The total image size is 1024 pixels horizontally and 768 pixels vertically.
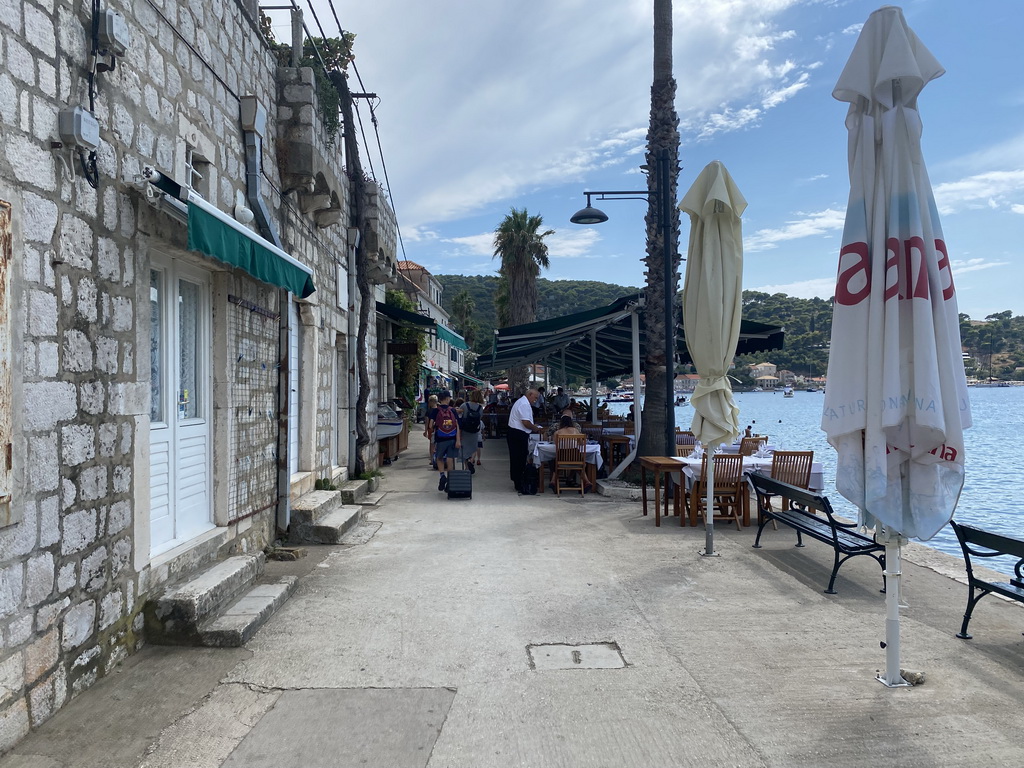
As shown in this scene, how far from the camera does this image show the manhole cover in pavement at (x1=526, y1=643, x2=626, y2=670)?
12.2 feet

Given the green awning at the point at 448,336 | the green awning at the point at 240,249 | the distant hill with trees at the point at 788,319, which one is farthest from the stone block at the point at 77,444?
the distant hill with trees at the point at 788,319

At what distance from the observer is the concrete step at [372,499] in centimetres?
868

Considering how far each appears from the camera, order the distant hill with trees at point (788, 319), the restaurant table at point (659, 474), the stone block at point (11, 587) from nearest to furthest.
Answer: the stone block at point (11, 587) → the restaurant table at point (659, 474) → the distant hill with trees at point (788, 319)

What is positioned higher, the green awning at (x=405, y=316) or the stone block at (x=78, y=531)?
the green awning at (x=405, y=316)

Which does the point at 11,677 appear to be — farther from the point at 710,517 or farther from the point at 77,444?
the point at 710,517

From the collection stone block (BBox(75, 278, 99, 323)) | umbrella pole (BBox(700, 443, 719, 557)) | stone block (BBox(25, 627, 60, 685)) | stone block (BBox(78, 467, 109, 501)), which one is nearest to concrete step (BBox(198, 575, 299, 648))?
stone block (BBox(25, 627, 60, 685))

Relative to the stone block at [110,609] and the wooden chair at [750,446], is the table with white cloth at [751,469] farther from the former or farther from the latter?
the stone block at [110,609]

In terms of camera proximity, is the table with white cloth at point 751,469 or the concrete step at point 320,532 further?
the table with white cloth at point 751,469

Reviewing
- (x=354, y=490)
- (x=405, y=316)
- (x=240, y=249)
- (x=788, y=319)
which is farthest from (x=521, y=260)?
(x=788, y=319)

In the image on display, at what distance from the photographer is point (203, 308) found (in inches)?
200

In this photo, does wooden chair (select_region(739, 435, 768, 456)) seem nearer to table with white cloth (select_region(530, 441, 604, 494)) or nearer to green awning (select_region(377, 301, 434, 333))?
table with white cloth (select_region(530, 441, 604, 494))

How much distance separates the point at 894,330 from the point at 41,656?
424 cm

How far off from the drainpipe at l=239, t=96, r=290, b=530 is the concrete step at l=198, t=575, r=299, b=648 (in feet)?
5.14

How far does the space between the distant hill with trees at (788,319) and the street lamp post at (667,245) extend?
34496mm
